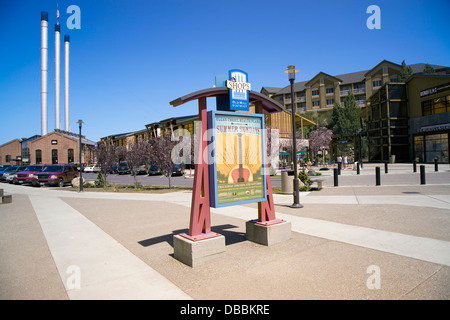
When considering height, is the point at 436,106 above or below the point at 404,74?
below

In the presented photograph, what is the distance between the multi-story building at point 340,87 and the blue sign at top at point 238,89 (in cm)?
7416

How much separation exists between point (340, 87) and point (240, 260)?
81.9 m

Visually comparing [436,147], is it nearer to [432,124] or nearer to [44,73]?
[432,124]

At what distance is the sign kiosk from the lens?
4917 mm

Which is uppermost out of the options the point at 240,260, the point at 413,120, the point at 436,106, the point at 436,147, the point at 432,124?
the point at 436,106

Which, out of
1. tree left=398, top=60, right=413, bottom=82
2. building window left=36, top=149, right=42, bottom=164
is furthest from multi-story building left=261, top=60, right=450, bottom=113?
building window left=36, top=149, right=42, bottom=164

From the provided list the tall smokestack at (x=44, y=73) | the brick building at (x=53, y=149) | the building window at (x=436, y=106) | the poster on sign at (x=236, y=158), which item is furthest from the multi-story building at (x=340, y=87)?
the poster on sign at (x=236, y=158)

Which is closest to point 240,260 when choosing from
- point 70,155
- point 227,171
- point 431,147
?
point 227,171

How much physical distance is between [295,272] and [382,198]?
27.1 ft

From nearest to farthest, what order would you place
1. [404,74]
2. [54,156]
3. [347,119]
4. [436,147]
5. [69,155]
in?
[436,147] → [404,74] → [347,119] → [54,156] → [69,155]

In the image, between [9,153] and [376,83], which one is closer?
[376,83]

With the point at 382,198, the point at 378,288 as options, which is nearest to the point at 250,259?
the point at 378,288

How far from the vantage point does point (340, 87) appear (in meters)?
77.2
